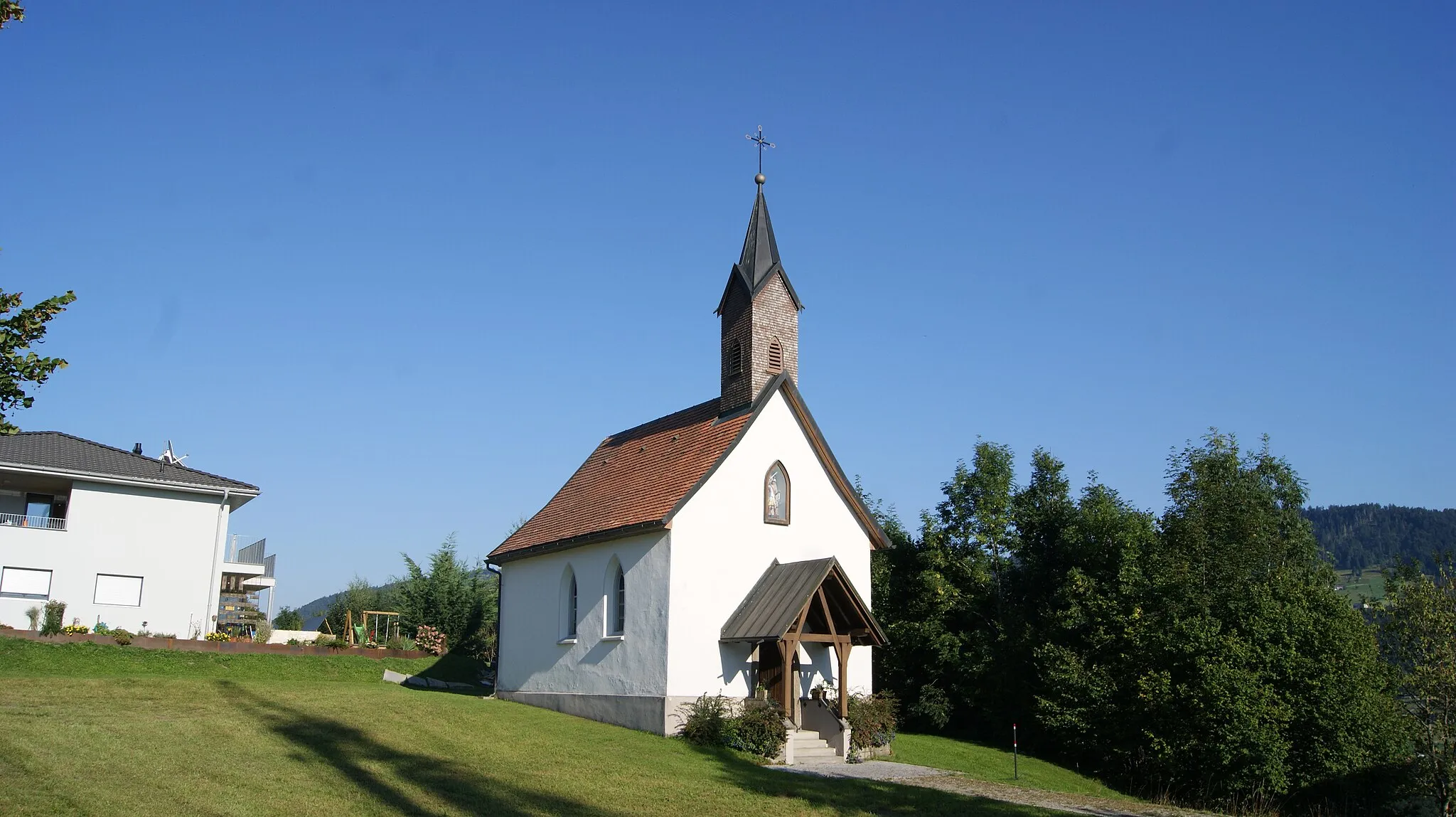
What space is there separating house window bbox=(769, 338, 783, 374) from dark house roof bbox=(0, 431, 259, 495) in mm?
22246

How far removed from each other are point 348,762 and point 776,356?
14.4 metres

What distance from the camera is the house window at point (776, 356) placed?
2705cm

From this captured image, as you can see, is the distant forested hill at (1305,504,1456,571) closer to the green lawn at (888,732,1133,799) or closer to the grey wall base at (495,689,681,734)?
the green lawn at (888,732,1133,799)

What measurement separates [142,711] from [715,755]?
11.6 meters

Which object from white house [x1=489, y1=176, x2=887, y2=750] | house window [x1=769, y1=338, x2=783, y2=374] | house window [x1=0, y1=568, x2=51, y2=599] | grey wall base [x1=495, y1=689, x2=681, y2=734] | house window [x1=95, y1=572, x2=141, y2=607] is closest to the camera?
grey wall base [x1=495, y1=689, x2=681, y2=734]

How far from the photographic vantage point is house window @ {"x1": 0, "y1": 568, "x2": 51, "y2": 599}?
113 ft

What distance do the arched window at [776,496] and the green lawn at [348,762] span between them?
607cm

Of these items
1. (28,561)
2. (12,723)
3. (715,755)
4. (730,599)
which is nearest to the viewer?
(12,723)

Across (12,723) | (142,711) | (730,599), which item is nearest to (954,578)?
(730,599)

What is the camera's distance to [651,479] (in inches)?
1080

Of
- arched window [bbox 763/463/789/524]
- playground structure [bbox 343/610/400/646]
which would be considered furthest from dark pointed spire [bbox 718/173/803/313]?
playground structure [bbox 343/610/400/646]

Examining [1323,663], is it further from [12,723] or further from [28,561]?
[28,561]

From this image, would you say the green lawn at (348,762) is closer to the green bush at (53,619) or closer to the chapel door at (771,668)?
the chapel door at (771,668)

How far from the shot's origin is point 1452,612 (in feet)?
91.4
